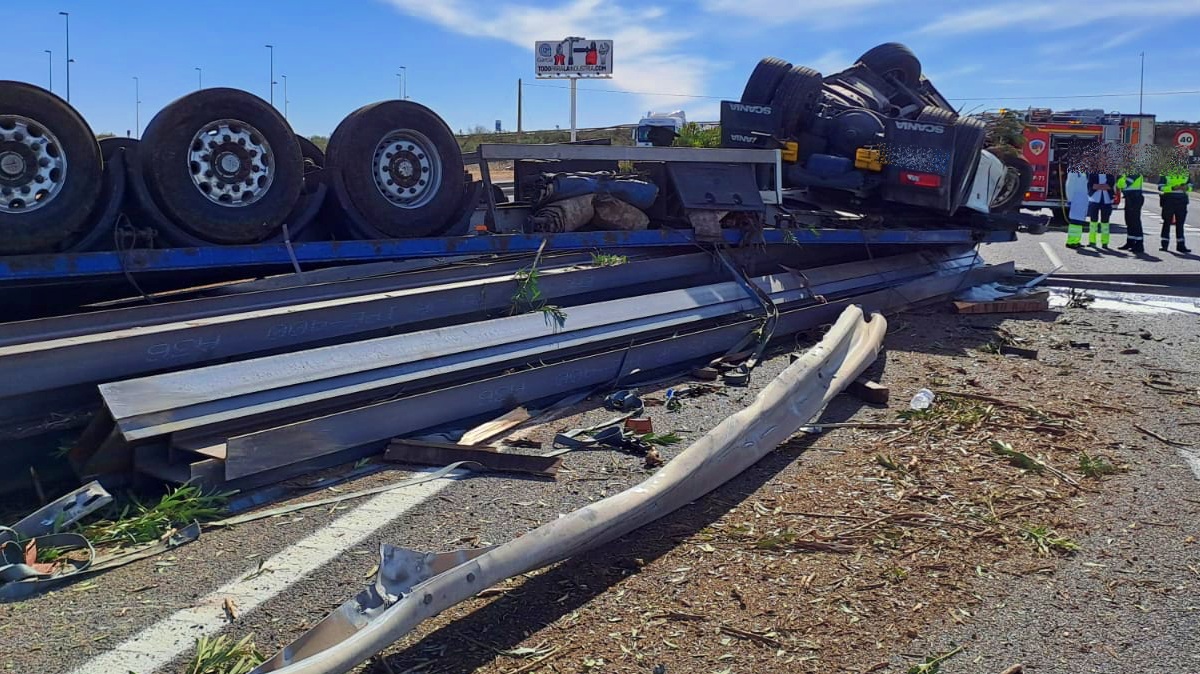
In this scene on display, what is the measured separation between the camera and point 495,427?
17.3 feet

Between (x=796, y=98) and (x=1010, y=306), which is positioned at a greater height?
(x=796, y=98)

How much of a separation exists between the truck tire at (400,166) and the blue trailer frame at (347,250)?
0.28 m

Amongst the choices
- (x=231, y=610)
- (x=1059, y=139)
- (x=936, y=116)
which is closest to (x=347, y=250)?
(x=231, y=610)


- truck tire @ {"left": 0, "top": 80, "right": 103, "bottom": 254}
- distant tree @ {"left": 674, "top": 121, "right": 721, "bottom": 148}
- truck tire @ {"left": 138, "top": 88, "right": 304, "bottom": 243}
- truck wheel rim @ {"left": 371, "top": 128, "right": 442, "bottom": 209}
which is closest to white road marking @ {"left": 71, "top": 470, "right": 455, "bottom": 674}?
truck tire @ {"left": 138, "top": 88, "right": 304, "bottom": 243}

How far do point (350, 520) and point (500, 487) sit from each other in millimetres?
716

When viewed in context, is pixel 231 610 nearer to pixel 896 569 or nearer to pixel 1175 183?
pixel 896 569

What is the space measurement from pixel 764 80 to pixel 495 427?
5924mm

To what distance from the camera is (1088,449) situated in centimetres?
521

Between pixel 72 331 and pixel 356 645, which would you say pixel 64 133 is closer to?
pixel 72 331

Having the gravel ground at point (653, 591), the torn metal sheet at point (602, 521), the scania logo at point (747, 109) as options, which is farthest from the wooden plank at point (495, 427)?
the scania logo at point (747, 109)

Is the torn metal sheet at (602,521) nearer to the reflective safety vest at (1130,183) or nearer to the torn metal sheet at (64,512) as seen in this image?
the torn metal sheet at (64,512)

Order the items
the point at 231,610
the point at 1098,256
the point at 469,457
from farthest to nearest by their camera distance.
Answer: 1. the point at 1098,256
2. the point at 469,457
3. the point at 231,610

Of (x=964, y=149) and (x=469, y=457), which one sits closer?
(x=469, y=457)

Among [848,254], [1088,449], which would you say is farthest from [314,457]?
[848,254]
